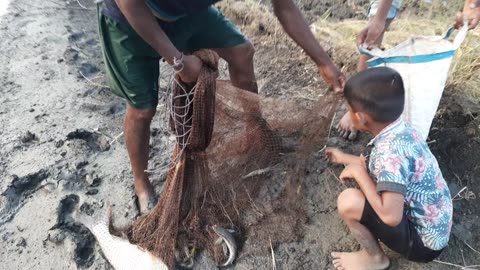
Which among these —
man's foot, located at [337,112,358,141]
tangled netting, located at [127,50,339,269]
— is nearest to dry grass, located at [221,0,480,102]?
man's foot, located at [337,112,358,141]

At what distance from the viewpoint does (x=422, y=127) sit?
9.05 feet

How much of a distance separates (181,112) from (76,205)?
1.17 metres

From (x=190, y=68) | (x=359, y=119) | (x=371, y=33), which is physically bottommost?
(x=359, y=119)

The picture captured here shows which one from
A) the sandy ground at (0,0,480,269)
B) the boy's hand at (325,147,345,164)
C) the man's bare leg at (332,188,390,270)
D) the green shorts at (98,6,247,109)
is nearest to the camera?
the man's bare leg at (332,188,390,270)

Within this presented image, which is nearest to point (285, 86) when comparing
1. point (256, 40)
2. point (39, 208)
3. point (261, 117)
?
point (256, 40)

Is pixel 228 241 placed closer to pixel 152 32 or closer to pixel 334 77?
pixel 334 77

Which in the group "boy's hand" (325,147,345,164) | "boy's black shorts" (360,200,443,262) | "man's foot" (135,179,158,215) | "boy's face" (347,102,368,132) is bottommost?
"man's foot" (135,179,158,215)

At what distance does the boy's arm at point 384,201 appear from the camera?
7.08 ft

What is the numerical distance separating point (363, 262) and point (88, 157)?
208 centimetres

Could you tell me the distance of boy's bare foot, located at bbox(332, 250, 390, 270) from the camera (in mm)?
2592

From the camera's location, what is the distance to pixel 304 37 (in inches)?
110

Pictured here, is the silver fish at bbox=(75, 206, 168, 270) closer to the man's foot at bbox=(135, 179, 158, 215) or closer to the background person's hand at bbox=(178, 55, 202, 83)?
the man's foot at bbox=(135, 179, 158, 215)

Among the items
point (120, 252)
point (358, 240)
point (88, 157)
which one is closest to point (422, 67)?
point (358, 240)

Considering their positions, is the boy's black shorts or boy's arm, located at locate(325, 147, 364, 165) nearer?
the boy's black shorts
